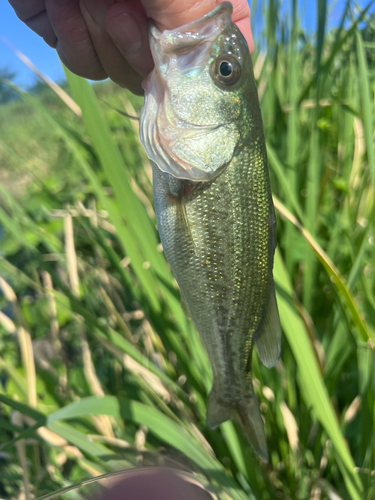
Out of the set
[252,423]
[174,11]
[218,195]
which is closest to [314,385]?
[252,423]

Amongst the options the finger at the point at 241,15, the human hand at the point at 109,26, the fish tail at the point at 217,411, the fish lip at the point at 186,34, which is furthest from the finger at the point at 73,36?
the fish tail at the point at 217,411

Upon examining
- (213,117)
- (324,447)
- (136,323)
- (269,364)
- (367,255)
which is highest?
(213,117)

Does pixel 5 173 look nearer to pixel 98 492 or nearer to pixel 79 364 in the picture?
pixel 79 364

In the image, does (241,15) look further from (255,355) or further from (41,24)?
(255,355)

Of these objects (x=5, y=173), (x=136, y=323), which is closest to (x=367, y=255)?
(x=136, y=323)

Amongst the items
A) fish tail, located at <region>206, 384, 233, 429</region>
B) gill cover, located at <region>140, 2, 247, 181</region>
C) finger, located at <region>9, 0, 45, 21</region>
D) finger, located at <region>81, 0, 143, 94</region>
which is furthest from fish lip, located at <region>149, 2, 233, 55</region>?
fish tail, located at <region>206, 384, 233, 429</region>

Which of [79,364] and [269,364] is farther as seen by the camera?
[79,364]

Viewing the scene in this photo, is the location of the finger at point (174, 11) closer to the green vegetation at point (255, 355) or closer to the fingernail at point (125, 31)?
the fingernail at point (125, 31)
